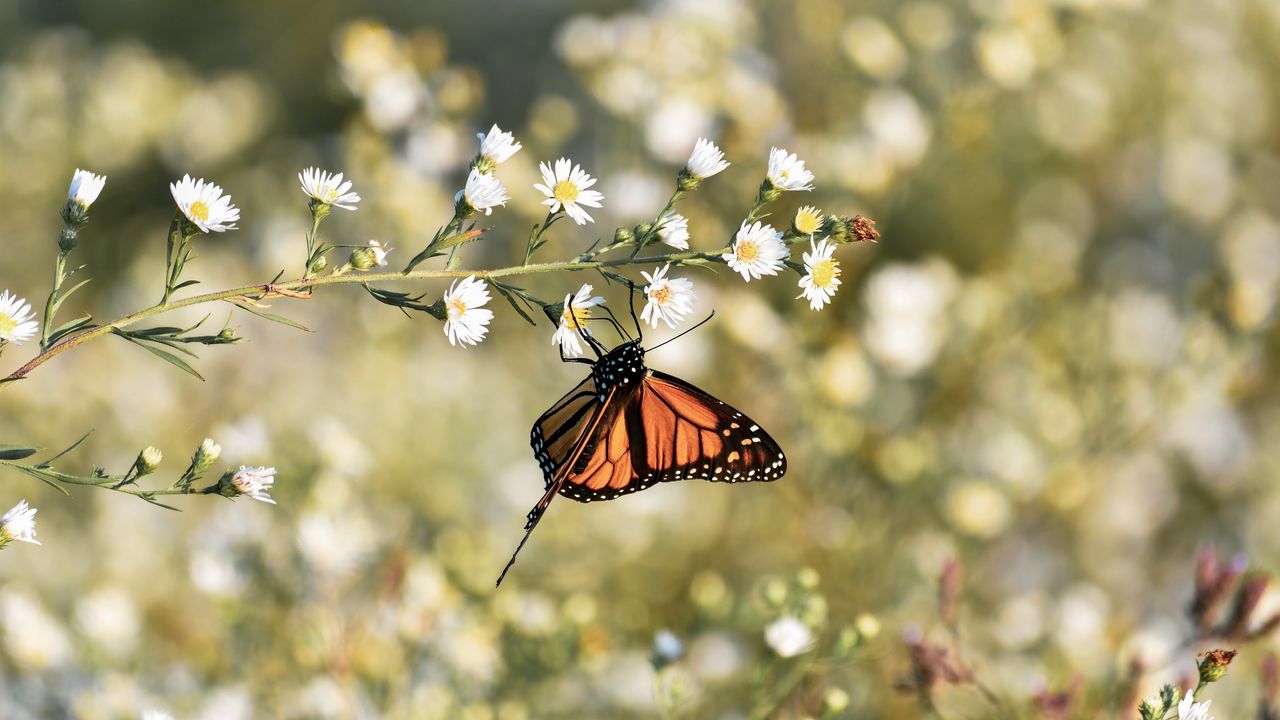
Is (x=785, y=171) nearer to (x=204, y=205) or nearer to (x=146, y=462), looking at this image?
(x=204, y=205)

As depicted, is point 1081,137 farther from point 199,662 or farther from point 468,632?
point 199,662

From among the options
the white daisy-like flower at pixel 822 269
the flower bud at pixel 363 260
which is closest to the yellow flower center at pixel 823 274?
the white daisy-like flower at pixel 822 269

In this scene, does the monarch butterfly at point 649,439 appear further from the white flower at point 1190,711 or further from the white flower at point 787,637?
the white flower at point 1190,711

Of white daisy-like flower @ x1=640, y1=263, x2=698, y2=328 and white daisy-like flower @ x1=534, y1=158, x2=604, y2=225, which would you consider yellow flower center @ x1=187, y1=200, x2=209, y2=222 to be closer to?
white daisy-like flower @ x1=534, y1=158, x2=604, y2=225

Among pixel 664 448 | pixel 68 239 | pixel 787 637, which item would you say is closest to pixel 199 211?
pixel 68 239

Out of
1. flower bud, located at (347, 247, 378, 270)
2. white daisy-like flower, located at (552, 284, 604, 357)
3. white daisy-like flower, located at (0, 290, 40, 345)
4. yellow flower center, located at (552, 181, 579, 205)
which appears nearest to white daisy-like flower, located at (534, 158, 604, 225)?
yellow flower center, located at (552, 181, 579, 205)

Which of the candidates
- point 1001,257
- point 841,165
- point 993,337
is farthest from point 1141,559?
point 841,165
